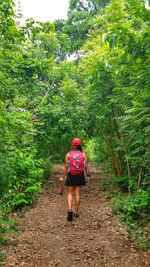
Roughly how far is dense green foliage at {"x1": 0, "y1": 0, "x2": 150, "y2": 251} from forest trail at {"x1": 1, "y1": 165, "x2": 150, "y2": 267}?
611 millimetres

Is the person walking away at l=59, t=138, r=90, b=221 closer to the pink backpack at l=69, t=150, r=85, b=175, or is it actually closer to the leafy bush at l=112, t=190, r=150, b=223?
the pink backpack at l=69, t=150, r=85, b=175

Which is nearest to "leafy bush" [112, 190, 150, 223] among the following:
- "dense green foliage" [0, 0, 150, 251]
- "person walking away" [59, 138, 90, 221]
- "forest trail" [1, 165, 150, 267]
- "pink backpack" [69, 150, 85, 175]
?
"dense green foliage" [0, 0, 150, 251]

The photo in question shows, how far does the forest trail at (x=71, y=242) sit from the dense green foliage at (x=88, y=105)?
0.61 m

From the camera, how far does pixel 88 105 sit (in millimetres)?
10312

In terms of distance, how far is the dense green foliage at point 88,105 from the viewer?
4.71 metres

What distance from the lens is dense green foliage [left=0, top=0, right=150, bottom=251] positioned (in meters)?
4.71

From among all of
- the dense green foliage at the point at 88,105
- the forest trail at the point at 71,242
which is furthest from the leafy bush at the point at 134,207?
the forest trail at the point at 71,242

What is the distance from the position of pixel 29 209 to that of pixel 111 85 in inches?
166

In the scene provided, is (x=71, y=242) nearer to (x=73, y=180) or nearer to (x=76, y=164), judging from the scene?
(x=73, y=180)

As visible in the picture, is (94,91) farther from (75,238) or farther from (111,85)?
(75,238)

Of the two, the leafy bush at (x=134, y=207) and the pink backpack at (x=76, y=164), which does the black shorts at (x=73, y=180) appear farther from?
the leafy bush at (x=134, y=207)

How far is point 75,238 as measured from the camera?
18.6 ft

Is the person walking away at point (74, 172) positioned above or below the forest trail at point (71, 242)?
above

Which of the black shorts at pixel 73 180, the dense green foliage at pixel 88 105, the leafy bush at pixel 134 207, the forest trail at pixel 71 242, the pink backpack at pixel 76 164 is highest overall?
the dense green foliage at pixel 88 105
